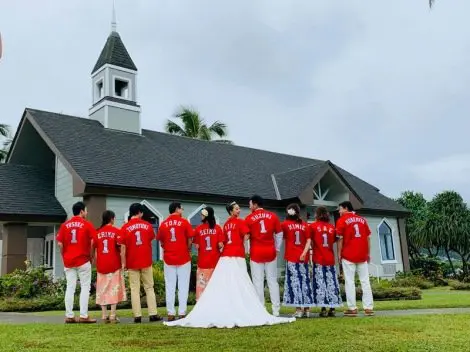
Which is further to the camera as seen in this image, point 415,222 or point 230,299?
point 415,222

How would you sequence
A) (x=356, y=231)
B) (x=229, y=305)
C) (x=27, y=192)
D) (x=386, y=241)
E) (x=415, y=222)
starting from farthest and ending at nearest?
(x=415, y=222)
(x=386, y=241)
(x=27, y=192)
(x=356, y=231)
(x=229, y=305)

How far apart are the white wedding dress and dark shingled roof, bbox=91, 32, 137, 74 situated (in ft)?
50.7

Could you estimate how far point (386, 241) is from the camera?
2441 centimetres

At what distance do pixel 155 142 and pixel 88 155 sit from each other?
4.68 meters

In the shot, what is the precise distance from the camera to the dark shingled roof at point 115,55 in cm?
2120

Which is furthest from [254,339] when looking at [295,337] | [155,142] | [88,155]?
[155,142]

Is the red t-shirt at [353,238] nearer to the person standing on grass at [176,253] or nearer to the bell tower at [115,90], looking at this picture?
the person standing on grass at [176,253]

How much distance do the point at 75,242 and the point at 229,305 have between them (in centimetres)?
303

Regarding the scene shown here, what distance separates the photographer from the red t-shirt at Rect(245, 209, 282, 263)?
8547mm

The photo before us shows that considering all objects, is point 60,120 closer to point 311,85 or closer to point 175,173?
point 175,173

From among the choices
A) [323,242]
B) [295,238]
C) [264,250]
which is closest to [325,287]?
[323,242]

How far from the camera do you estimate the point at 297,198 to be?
19.6m

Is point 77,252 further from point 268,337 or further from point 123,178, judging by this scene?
point 123,178

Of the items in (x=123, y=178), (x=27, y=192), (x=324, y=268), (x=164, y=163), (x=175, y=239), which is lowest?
(x=324, y=268)
